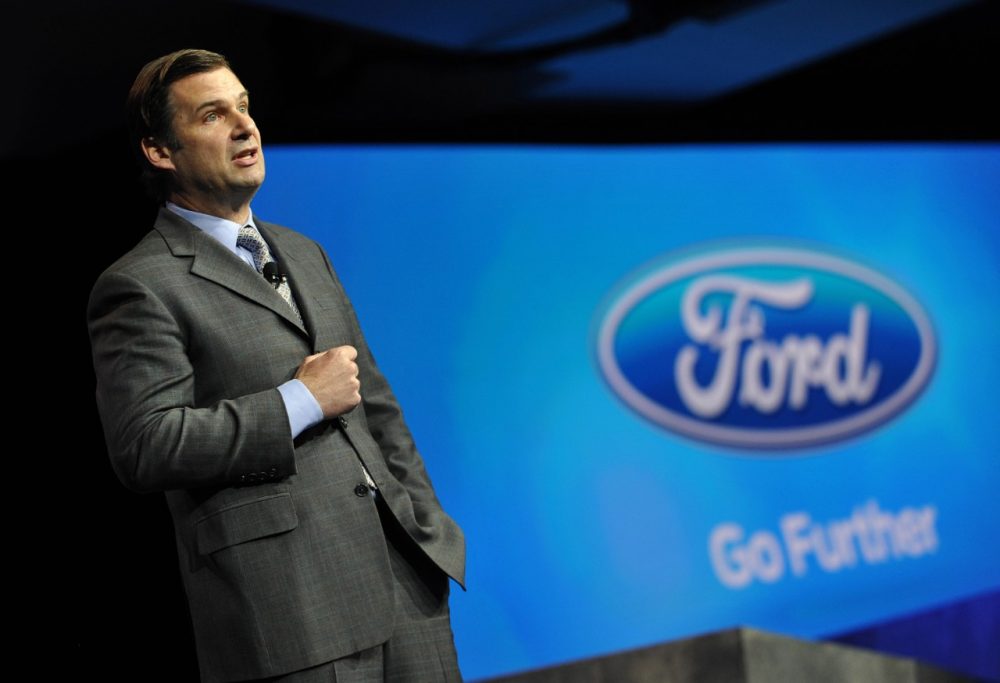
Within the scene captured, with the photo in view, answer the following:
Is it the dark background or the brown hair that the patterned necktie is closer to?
the brown hair

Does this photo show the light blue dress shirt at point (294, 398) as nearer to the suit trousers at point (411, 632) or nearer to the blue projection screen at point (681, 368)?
the suit trousers at point (411, 632)

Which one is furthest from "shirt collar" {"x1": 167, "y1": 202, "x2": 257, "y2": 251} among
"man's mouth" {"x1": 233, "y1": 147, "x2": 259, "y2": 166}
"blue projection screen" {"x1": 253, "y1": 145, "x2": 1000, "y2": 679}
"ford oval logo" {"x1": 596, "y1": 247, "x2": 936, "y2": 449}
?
"ford oval logo" {"x1": 596, "y1": 247, "x2": 936, "y2": 449}

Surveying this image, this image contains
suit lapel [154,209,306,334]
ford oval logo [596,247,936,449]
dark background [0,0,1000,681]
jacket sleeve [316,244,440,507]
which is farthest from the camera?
ford oval logo [596,247,936,449]

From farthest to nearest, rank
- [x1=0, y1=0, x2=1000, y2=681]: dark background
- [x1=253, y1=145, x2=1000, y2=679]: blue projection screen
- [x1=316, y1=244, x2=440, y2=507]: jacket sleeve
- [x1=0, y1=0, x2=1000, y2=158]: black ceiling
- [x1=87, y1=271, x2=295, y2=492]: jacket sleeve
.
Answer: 1. [x1=253, y1=145, x2=1000, y2=679]: blue projection screen
2. [x1=0, y1=0, x2=1000, y2=158]: black ceiling
3. [x1=0, y1=0, x2=1000, y2=681]: dark background
4. [x1=316, y1=244, x2=440, y2=507]: jacket sleeve
5. [x1=87, y1=271, x2=295, y2=492]: jacket sleeve

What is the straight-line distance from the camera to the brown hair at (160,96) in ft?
6.28

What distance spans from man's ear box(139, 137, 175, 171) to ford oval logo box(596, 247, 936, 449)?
92.3 inches

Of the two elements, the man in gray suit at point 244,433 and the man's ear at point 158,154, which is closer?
the man in gray suit at point 244,433

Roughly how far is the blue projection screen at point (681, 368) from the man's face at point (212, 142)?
146 cm

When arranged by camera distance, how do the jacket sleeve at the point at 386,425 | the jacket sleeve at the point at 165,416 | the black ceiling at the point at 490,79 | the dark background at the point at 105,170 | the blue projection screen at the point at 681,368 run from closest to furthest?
the jacket sleeve at the point at 165,416 → the jacket sleeve at the point at 386,425 → the dark background at the point at 105,170 → the black ceiling at the point at 490,79 → the blue projection screen at the point at 681,368

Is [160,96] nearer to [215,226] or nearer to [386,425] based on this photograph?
[215,226]

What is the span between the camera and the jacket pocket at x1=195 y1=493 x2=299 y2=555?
1.83m

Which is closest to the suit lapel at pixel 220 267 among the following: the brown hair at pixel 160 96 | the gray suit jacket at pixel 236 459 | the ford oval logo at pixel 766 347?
the gray suit jacket at pixel 236 459

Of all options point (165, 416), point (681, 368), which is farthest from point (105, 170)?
point (681, 368)

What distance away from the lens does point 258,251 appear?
199cm
